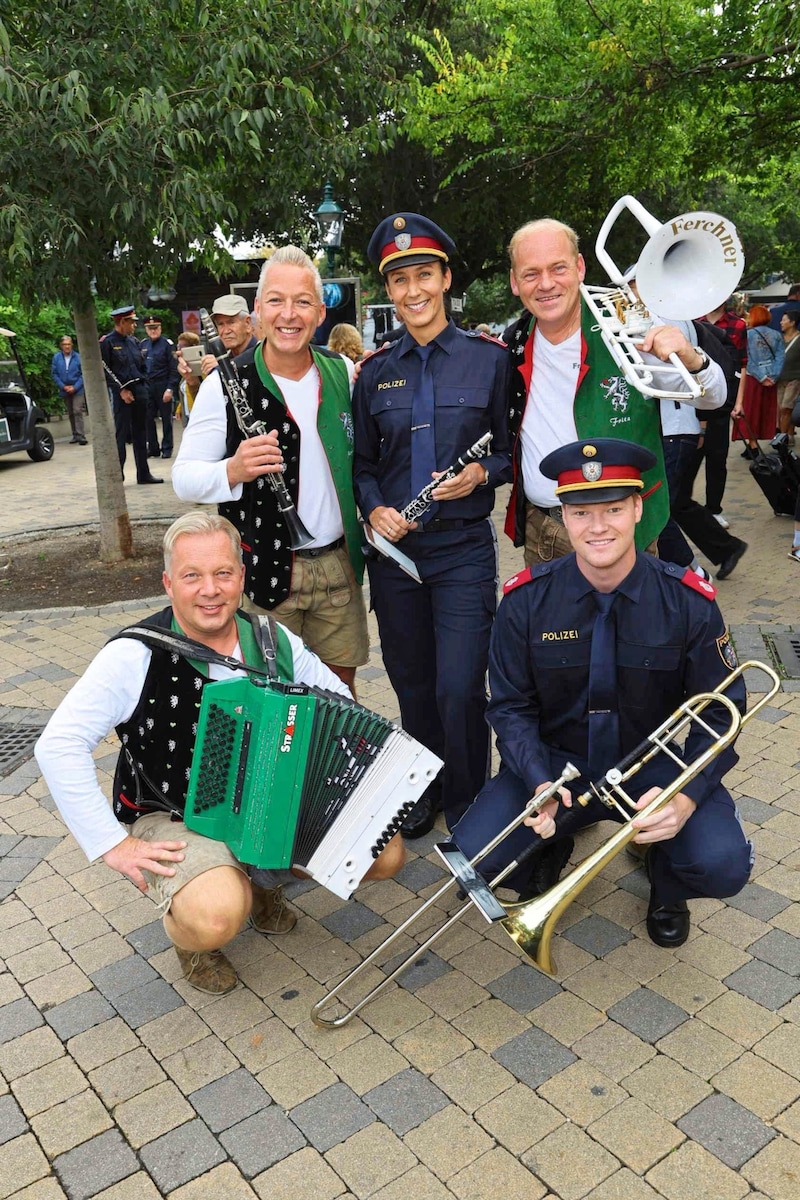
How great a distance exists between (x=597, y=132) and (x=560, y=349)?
7.34 meters

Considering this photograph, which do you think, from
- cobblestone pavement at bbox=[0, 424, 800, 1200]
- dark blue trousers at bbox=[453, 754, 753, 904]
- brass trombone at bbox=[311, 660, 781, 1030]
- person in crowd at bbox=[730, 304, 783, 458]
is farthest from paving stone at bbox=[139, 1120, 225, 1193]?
person in crowd at bbox=[730, 304, 783, 458]

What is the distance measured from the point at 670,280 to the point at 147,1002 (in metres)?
2.94

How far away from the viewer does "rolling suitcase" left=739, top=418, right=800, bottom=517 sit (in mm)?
8000

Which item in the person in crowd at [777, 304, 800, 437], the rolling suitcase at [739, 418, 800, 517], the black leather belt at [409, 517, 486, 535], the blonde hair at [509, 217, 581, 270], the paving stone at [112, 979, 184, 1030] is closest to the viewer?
the paving stone at [112, 979, 184, 1030]

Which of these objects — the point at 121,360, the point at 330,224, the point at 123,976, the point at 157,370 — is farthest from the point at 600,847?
the point at 157,370

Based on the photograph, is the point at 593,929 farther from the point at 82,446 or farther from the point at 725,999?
the point at 82,446

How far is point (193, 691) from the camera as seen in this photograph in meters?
2.86

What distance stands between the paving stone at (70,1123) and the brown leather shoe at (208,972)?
0.48 metres

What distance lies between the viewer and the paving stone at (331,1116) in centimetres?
253

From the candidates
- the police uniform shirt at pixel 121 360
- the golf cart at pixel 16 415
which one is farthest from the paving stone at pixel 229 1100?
the golf cart at pixel 16 415

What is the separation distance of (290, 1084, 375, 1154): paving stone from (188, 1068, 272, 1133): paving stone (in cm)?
12

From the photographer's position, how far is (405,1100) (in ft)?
8.65

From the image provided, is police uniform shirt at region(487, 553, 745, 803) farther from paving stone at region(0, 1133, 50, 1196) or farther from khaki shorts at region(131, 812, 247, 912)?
paving stone at region(0, 1133, 50, 1196)

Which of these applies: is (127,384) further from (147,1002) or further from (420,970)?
(420,970)
